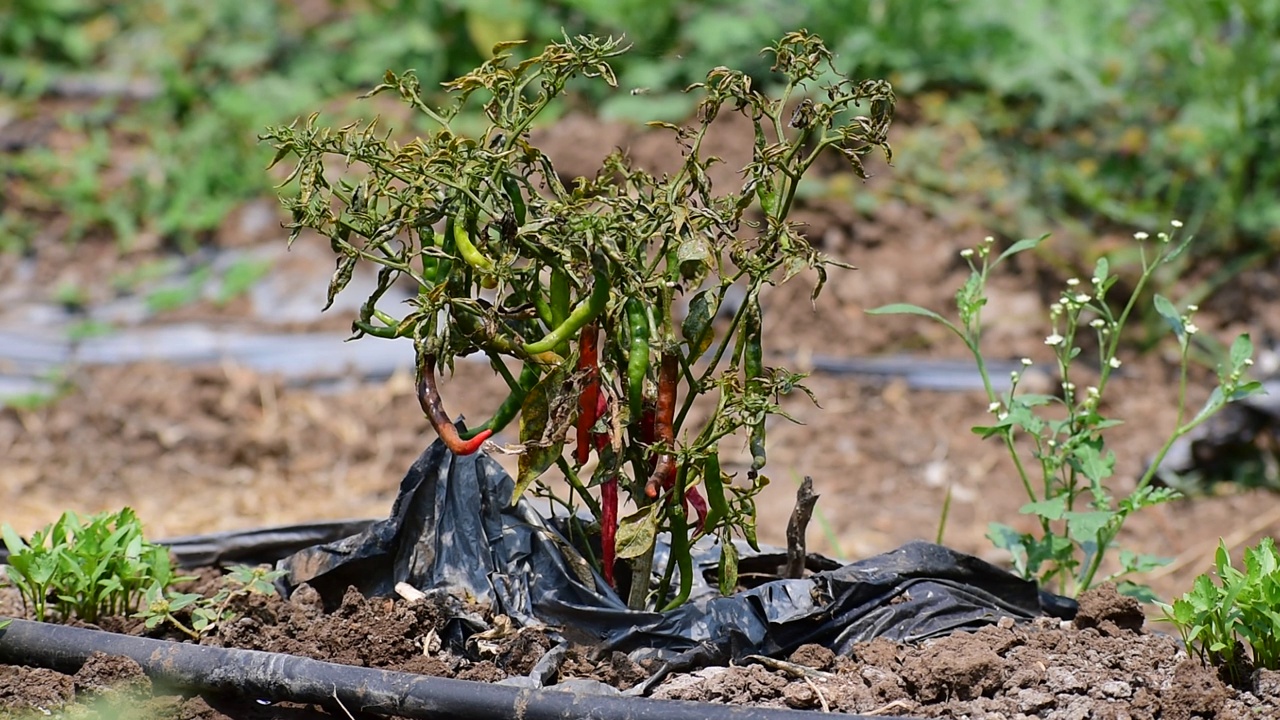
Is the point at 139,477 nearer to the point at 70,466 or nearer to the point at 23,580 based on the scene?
the point at 70,466

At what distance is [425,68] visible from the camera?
246 inches

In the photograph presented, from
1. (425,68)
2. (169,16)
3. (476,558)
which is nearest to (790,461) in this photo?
(476,558)

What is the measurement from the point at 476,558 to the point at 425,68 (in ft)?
15.1

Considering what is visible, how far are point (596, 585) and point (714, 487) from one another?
0.28 m

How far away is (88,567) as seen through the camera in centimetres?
200

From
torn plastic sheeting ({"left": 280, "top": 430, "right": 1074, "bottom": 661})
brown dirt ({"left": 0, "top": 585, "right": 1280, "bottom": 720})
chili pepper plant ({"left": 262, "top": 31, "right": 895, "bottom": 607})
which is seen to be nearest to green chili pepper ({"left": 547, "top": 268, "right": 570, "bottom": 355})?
chili pepper plant ({"left": 262, "top": 31, "right": 895, "bottom": 607})

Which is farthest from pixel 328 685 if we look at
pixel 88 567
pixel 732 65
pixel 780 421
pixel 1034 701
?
pixel 732 65

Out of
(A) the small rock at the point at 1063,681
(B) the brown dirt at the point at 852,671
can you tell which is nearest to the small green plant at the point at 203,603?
(B) the brown dirt at the point at 852,671

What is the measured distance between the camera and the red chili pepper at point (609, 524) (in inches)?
75.7

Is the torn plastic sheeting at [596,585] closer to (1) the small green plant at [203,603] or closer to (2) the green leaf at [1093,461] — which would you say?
(1) the small green plant at [203,603]

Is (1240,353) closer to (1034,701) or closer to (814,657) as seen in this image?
(1034,701)

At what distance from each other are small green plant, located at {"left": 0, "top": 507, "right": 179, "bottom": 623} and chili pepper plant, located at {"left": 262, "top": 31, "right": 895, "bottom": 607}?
0.57m

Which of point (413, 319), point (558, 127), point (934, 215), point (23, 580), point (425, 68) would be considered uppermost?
point (425, 68)

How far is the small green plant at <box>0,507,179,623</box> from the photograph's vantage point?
6.53 feet
